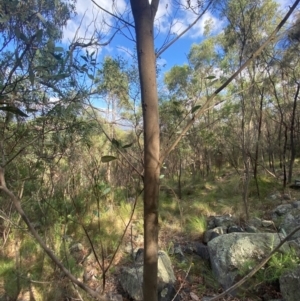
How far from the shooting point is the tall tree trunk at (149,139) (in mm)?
583

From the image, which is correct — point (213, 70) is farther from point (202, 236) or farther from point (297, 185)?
point (202, 236)

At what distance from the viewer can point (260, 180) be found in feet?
18.1

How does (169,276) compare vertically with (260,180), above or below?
below

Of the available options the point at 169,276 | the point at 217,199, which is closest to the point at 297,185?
the point at 217,199

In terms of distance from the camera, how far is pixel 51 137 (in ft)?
8.09

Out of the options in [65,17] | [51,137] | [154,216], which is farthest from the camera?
[65,17]

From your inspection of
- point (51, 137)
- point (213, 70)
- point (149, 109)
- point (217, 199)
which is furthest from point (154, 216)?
point (213, 70)

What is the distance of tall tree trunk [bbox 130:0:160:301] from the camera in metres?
0.58

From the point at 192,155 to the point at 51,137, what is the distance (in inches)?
217

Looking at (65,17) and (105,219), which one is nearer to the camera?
(65,17)

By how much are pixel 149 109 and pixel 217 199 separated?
4.87 metres

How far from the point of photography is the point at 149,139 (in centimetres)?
59

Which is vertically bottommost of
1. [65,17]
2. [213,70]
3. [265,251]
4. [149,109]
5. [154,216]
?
[265,251]

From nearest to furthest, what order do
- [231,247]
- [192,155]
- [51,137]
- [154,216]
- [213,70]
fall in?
[154,216] → [51,137] → [231,247] → [192,155] → [213,70]
